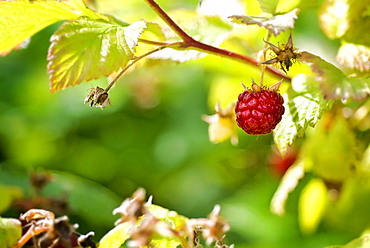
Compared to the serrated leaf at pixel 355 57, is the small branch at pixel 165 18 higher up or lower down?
lower down

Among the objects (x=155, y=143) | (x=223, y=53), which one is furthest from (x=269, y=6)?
(x=155, y=143)

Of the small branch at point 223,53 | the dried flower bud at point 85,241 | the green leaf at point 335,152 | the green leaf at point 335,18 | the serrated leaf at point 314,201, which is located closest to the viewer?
the dried flower bud at point 85,241

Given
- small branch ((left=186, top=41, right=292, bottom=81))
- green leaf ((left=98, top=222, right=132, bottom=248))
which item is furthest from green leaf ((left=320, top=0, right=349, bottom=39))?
green leaf ((left=98, top=222, right=132, bottom=248))

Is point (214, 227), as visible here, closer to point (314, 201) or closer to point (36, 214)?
point (36, 214)

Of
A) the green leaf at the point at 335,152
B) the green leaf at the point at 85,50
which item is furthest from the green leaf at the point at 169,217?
the green leaf at the point at 335,152

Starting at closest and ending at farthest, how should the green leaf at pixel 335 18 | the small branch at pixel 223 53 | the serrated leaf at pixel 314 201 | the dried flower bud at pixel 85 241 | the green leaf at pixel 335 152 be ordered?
the dried flower bud at pixel 85 241
the small branch at pixel 223 53
the green leaf at pixel 335 18
the green leaf at pixel 335 152
the serrated leaf at pixel 314 201

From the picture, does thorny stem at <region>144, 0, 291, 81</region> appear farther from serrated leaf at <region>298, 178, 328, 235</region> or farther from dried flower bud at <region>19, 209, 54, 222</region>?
serrated leaf at <region>298, 178, 328, 235</region>

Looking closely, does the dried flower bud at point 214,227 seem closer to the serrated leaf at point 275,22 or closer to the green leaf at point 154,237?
the green leaf at point 154,237
